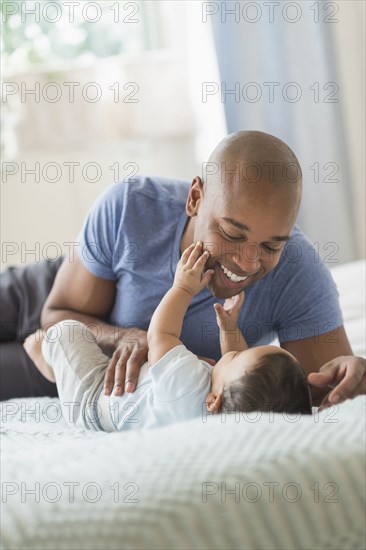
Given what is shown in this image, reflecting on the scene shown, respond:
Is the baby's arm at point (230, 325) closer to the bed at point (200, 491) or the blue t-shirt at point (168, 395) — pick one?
the blue t-shirt at point (168, 395)

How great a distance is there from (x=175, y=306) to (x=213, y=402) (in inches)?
6.7

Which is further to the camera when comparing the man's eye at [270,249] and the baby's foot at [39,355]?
the baby's foot at [39,355]

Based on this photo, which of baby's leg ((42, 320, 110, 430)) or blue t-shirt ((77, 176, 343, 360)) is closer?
baby's leg ((42, 320, 110, 430))

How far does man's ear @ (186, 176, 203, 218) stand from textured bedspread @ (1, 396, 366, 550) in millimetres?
556

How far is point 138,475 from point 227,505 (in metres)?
0.09

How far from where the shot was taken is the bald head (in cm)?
114

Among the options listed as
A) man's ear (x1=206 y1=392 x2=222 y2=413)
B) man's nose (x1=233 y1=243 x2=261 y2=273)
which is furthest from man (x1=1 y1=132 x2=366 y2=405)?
→ man's ear (x1=206 y1=392 x2=222 y2=413)

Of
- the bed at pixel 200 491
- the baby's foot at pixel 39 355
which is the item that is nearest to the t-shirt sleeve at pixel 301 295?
the baby's foot at pixel 39 355

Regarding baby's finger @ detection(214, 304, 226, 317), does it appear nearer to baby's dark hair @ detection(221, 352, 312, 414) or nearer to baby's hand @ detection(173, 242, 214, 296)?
baby's hand @ detection(173, 242, 214, 296)

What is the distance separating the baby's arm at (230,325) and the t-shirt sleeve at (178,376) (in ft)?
0.28

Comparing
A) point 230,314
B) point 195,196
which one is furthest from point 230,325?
point 195,196

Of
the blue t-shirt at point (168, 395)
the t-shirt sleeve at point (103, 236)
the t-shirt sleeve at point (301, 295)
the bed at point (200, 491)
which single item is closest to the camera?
the bed at point (200, 491)

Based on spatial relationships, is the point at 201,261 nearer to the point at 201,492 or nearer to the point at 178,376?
the point at 178,376

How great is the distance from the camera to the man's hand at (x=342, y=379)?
1.07 meters
